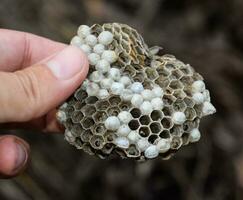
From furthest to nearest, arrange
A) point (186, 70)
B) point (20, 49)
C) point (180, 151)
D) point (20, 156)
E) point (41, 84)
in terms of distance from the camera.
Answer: point (180, 151), point (20, 49), point (20, 156), point (186, 70), point (41, 84)

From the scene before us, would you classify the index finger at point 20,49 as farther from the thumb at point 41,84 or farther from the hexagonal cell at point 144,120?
the hexagonal cell at point 144,120

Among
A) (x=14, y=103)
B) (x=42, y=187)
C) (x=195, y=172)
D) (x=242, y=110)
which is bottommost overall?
(x=42, y=187)

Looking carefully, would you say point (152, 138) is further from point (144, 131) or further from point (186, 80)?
point (186, 80)

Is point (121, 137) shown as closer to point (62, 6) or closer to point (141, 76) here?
point (141, 76)

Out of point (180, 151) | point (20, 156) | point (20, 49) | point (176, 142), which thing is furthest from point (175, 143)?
point (180, 151)

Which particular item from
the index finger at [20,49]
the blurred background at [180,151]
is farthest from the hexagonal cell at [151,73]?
the blurred background at [180,151]

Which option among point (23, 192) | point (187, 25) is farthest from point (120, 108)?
point (187, 25)

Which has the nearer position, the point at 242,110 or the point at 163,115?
the point at 163,115
